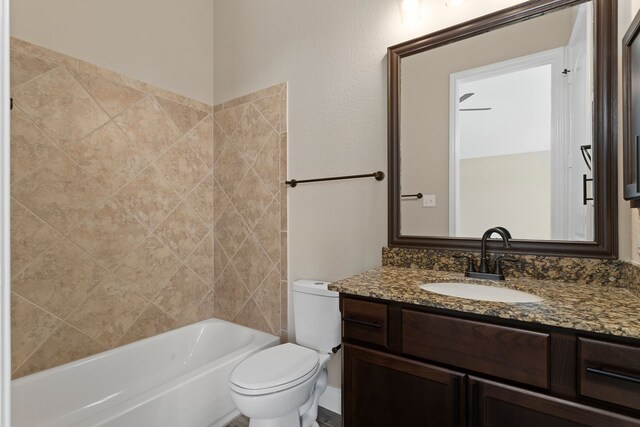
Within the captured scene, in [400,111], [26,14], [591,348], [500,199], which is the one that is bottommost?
[591,348]

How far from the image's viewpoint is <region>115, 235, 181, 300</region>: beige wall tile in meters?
2.04

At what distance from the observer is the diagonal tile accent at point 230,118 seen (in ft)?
7.77

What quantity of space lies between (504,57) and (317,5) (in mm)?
1176

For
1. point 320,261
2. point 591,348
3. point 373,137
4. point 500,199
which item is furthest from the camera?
point 320,261

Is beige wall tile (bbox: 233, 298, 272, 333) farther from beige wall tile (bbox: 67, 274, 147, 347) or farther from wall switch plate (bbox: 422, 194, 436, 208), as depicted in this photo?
wall switch plate (bbox: 422, 194, 436, 208)

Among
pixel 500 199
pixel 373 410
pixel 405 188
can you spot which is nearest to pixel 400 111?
pixel 405 188

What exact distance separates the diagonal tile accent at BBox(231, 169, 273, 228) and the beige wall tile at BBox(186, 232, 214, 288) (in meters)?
0.41

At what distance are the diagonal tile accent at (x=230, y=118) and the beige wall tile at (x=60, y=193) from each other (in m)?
0.96

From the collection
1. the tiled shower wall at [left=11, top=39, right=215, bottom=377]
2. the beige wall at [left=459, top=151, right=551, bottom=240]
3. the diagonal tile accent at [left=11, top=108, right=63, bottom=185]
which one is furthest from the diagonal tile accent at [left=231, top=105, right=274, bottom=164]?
the beige wall at [left=459, top=151, right=551, bottom=240]

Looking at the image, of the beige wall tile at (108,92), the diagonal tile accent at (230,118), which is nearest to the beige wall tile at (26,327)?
the beige wall tile at (108,92)

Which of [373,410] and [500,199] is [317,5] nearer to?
[500,199]

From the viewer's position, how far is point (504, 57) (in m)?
1.41

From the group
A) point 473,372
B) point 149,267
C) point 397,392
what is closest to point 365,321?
point 397,392

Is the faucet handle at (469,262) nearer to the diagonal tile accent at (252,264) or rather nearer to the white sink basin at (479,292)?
the white sink basin at (479,292)
